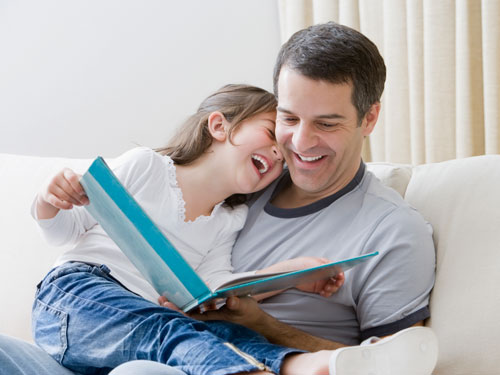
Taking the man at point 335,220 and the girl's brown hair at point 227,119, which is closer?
the man at point 335,220

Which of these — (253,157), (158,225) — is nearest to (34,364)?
(158,225)

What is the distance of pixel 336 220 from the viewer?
149cm

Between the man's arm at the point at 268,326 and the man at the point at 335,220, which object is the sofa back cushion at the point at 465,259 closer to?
the man at the point at 335,220

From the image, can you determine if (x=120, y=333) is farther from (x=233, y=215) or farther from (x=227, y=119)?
(x=227, y=119)

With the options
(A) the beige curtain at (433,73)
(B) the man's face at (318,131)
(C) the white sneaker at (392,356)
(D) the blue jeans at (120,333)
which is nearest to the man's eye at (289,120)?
(B) the man's face at (318,131)

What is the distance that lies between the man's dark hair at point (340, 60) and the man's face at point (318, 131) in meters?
0.02

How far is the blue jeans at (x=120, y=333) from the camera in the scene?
1.09 meters

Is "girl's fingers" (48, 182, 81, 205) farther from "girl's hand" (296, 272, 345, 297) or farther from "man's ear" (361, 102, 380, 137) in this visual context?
"man's ear" (361, 102, 380, 137)

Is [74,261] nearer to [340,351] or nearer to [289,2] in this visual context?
[340,351]

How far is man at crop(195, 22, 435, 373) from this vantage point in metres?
1.34

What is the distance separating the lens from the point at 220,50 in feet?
9.13

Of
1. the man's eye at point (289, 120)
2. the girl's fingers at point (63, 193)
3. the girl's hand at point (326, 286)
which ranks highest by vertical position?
the man's eye at point (289, 120)

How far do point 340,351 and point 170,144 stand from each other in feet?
3.10

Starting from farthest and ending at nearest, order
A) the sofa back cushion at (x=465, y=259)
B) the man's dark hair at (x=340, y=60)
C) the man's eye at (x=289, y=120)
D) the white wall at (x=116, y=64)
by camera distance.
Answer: the white wall at (x=116, y=64) → the man's eye at (x=289, y=120) → the man's dark hair at (x=340, y=60) → the sofa back cushion at (x=465, y=259)
